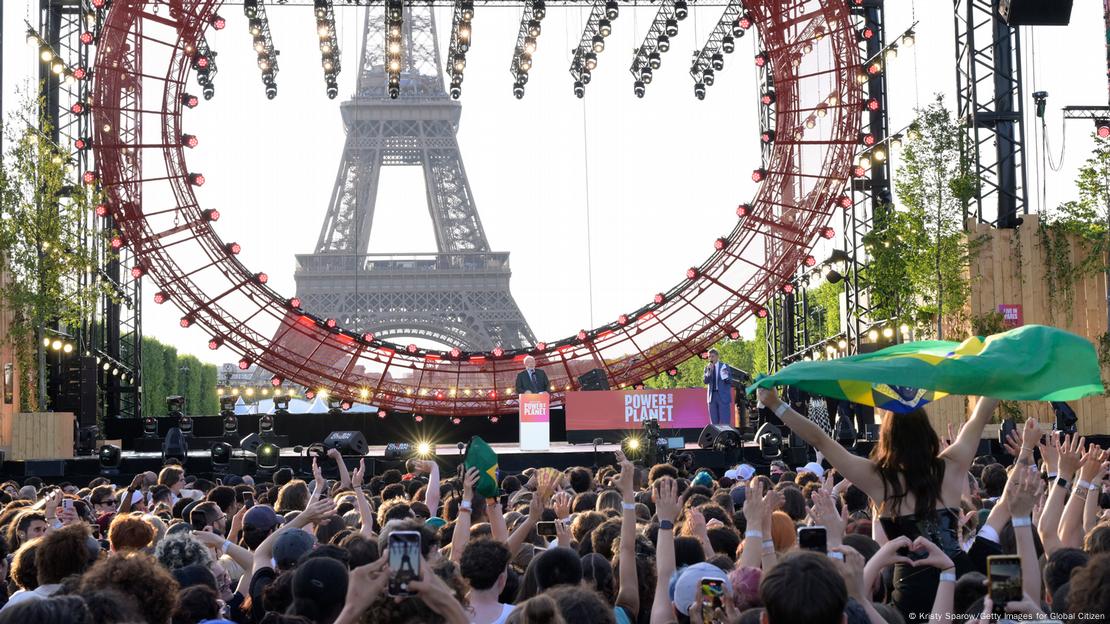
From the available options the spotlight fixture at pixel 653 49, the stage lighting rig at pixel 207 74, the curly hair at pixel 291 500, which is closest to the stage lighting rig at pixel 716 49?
→ the spotlight fixture at pixel 653 49

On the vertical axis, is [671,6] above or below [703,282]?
above

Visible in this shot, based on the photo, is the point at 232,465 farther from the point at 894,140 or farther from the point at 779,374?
the point at 779,374

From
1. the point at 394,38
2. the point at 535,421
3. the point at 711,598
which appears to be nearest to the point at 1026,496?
the point at 711,598

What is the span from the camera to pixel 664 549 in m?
5.56

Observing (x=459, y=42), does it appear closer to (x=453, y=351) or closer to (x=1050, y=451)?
(x=453, y=351)

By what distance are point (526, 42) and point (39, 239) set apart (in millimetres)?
9742

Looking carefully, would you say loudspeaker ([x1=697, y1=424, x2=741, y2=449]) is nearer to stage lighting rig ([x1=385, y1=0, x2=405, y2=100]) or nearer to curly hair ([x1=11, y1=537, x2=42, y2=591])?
stage lighting rig ([x1=385, y1=0, x2=405, y2=100])

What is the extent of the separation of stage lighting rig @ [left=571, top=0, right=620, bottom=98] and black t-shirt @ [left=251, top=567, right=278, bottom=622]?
1930 centimetres

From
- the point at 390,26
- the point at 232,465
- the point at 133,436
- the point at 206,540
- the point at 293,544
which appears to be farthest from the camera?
the point at 133,436

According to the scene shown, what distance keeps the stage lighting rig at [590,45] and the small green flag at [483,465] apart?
17.5 metres

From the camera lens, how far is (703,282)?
2508 cm

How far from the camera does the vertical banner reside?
21.5 meters

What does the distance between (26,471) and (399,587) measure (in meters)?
18.3

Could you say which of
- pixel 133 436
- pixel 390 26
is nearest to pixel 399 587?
pixel 390 26
